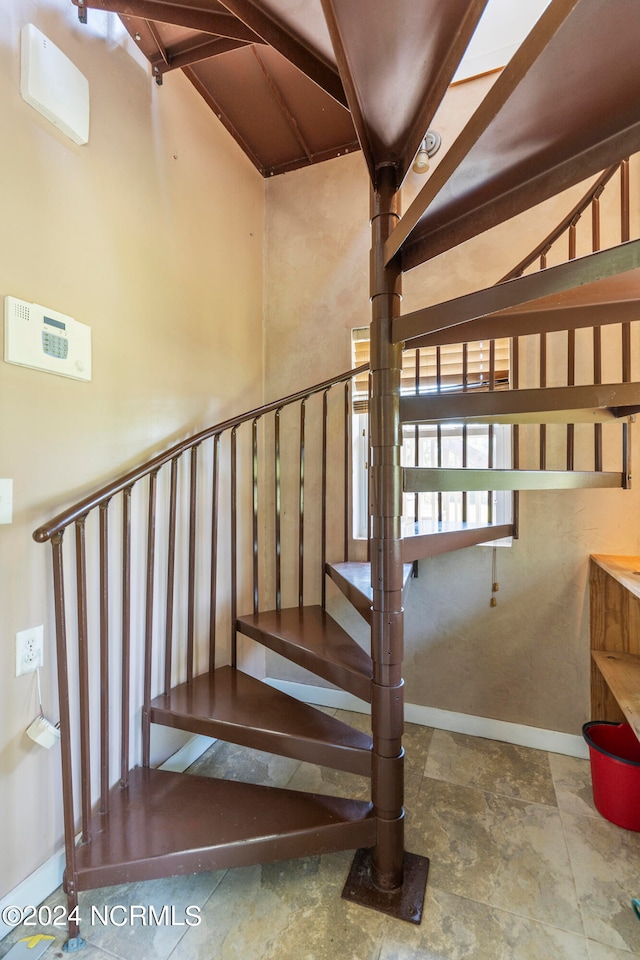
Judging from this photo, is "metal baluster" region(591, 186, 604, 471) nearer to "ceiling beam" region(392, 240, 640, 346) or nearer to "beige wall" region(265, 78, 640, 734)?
"beige wall" region(265, 78, 640, 734)

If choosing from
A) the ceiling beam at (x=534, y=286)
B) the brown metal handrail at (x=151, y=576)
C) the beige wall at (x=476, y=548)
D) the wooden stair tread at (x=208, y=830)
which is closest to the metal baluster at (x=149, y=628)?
the brown metal handrail at (x=151, y=576)

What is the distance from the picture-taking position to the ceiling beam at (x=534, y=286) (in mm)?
723

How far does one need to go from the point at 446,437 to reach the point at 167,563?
1593 millimetres

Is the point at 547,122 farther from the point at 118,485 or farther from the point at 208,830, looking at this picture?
the point at 208,830

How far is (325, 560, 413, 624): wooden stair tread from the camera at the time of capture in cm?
150

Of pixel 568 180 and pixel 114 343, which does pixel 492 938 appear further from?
pixel 114 343

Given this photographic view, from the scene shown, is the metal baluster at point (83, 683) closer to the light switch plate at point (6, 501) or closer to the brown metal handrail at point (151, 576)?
the brown metal handrail at point (151, 576)

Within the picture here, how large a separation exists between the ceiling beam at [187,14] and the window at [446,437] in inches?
51.3

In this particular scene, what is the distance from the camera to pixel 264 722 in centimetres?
151

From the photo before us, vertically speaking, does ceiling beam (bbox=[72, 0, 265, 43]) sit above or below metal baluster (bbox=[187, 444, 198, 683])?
above

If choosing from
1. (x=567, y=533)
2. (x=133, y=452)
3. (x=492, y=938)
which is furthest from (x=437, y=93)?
(x=492, y=938)

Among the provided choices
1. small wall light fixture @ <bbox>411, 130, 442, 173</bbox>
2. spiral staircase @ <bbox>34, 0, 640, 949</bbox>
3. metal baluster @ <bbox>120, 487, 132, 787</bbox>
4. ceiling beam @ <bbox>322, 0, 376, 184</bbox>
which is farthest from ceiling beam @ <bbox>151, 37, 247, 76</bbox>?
metal baluster @ <bbox>120, 487, 132, 787</bbox>

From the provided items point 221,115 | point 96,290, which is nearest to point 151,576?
point 96,290

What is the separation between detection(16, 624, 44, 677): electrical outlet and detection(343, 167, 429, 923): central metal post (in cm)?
106
